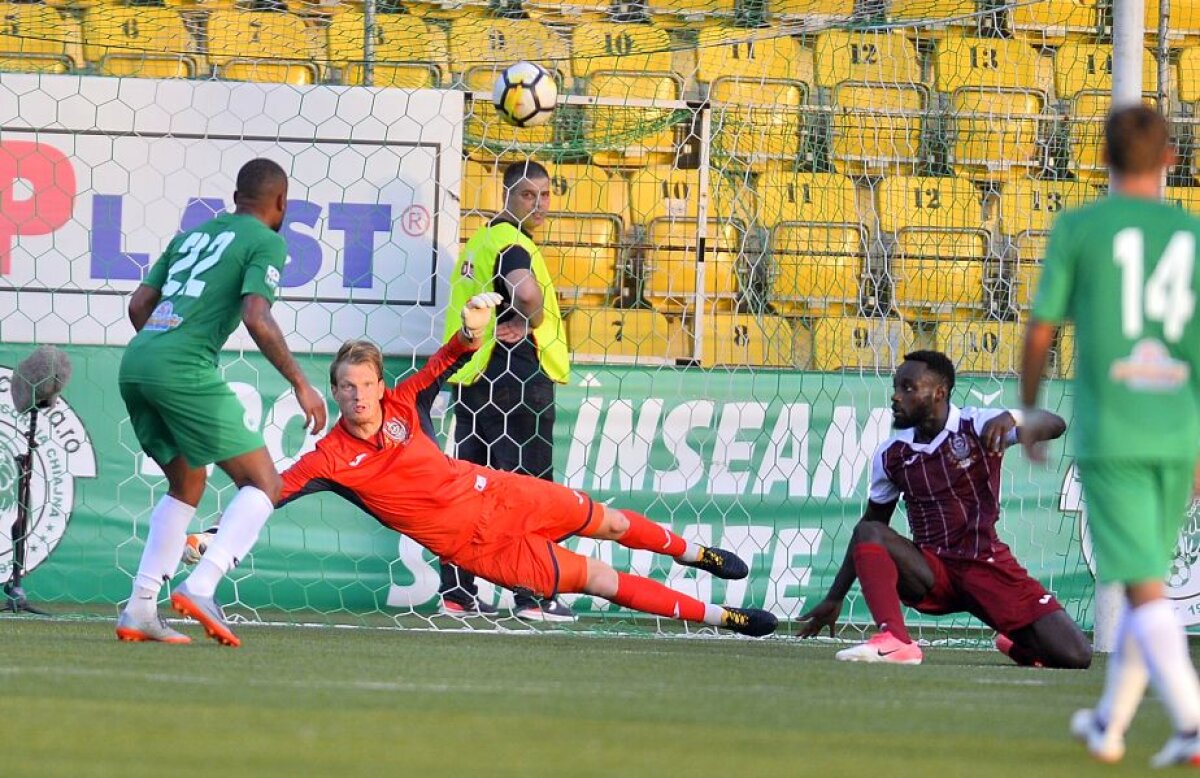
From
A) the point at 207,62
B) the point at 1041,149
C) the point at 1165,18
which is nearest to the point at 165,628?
the point at 207,62

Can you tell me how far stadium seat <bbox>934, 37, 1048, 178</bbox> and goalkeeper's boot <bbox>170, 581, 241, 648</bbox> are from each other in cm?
514

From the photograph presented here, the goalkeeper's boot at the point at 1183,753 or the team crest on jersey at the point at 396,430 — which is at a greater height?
the team crest on jersey at the point at 396,430

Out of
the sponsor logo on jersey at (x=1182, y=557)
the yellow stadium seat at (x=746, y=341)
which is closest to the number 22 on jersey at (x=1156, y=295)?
the sponsor logo on jersey at (x=1182, y=557)

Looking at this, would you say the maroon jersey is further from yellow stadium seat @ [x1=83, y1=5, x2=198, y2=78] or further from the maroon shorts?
yellow stadium seat @ [x1=83, y1=5, x2=198, y2=78]

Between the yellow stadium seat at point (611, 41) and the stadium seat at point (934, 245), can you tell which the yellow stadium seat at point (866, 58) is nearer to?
the stadium seat at point (934, 245)

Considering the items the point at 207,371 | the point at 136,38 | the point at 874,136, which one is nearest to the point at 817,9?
the point at 874,136

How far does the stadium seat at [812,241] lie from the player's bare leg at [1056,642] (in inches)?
115

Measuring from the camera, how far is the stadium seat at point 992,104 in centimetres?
952

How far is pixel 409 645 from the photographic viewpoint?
250 inches

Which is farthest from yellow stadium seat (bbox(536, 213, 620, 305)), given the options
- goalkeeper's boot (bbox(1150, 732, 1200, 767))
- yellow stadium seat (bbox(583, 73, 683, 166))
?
goalkeeper's boot (bbox(1150, 732, 1200, 767))

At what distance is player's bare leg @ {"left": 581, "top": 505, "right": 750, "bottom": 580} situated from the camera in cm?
680

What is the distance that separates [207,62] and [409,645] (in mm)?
4474

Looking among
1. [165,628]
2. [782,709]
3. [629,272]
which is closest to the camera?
[782,709]

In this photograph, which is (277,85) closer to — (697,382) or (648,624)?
(697,382)
